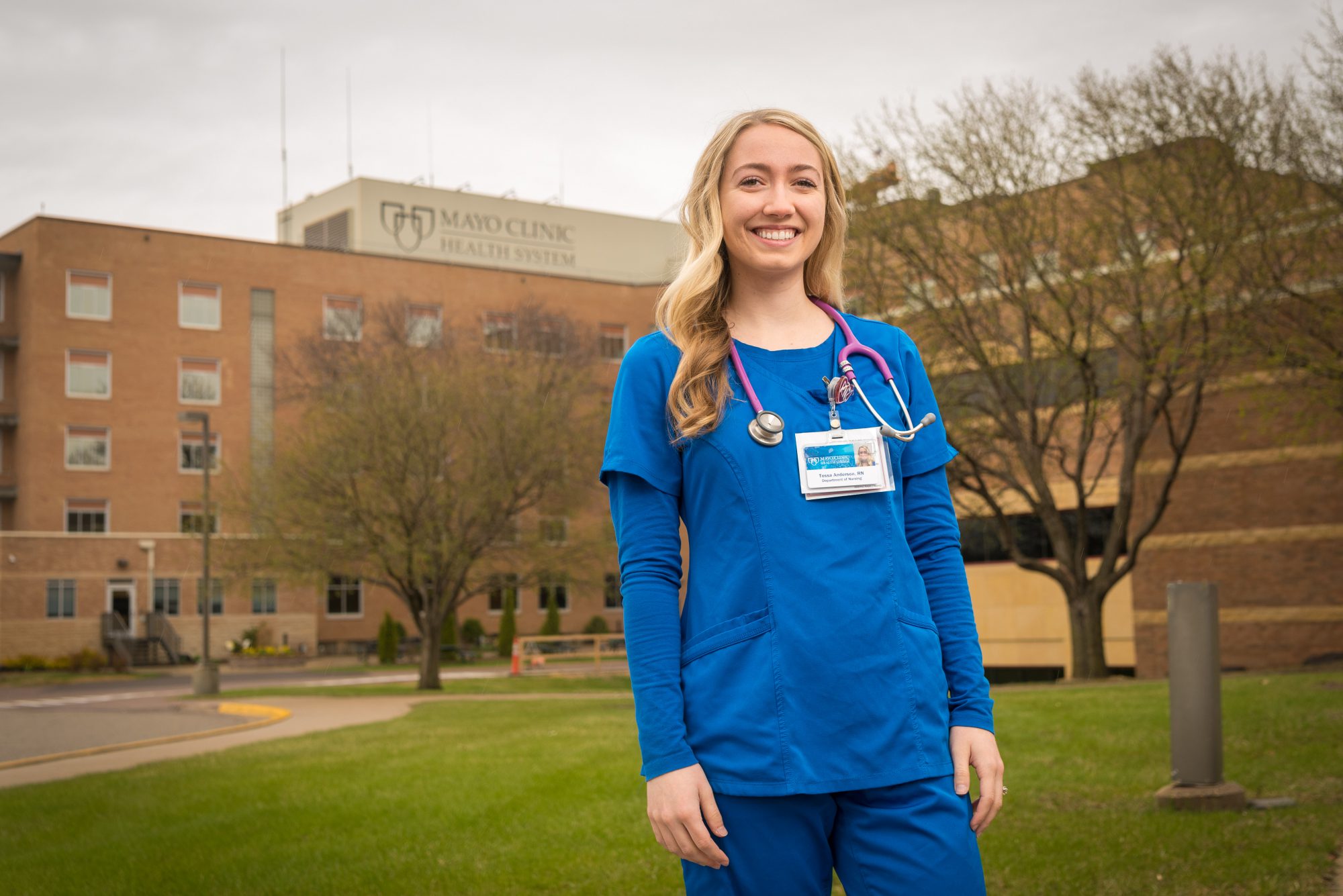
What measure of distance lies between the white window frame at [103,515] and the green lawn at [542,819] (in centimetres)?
3915

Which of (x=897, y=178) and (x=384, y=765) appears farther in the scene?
(x=897, y=178)

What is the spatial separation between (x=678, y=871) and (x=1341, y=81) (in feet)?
49.9

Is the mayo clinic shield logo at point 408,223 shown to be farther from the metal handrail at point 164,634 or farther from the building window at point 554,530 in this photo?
the building window at point 554,530

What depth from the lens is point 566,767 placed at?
1140 centimetres

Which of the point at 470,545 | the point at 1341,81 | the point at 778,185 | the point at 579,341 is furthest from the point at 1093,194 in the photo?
the point at 579,341

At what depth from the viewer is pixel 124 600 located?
49.2 meters

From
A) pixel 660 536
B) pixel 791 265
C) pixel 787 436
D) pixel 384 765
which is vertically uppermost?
pixel 791 265

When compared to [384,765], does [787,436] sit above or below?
above

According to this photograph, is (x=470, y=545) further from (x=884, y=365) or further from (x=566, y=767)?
(x=884, y=365)

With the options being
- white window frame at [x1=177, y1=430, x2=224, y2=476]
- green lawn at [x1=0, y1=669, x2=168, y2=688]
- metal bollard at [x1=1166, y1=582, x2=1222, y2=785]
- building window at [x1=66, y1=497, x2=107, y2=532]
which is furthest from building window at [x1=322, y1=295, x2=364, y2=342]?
metal bollard at [x1=1166, y1=582, x2=1222, y2=785]

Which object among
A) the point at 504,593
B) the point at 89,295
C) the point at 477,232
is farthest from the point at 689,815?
the point at 477,232

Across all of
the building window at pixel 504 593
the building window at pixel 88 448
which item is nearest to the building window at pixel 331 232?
the building window at pixel 88 448

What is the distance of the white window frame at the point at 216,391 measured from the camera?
51188 millimetres

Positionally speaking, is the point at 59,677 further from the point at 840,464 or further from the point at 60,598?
the point at 840,464
